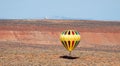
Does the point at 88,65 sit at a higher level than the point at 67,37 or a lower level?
lower

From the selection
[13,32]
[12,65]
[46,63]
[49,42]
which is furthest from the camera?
[13,32]

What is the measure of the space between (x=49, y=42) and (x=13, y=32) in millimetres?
10201

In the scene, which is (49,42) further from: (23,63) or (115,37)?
(23,63)

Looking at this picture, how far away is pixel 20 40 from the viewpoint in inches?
3361

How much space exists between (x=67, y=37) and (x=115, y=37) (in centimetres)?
4905

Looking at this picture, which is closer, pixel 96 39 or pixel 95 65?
pixel 95 65

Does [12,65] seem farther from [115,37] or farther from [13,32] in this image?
[115,37]

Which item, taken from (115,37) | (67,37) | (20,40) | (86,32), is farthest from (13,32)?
(67,37)

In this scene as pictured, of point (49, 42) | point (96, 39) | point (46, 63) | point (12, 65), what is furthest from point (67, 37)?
point (96, 39)

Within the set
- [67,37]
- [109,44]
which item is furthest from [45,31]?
[67,37]

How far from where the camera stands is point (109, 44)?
285ft

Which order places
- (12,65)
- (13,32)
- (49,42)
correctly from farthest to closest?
(13,32) < (49,42) < (12,65)

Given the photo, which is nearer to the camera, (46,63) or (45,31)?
(46,63)

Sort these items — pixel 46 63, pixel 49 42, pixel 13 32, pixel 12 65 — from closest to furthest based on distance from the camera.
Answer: pixel 12 65
pixel 46 63
pixel 49 42
pixel 13 32
